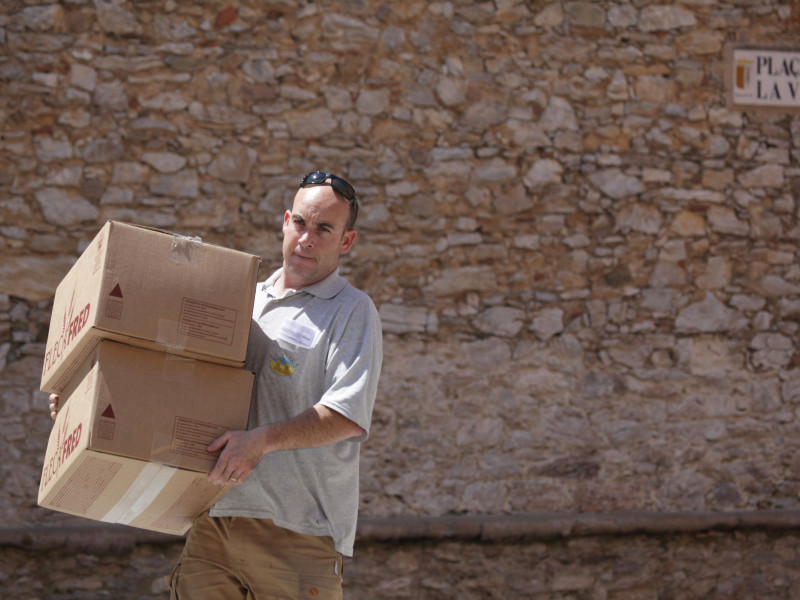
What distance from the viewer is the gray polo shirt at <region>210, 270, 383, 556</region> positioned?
2314 mm

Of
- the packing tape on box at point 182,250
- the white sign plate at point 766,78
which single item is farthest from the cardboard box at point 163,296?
the white sign plate at point 766,78

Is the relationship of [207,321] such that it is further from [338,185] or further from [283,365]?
[338,185]

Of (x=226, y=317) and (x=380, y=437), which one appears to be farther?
(x=380, y=437)

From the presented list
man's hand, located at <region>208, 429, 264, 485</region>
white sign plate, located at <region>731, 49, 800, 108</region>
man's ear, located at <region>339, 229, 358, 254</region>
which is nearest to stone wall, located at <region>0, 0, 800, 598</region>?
white sign plate, located at <region>731, 49, 800, 108</region>

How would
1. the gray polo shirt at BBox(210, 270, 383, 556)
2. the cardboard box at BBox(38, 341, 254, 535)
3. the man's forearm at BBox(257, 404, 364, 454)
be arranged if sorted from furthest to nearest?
the gray polo shirt at BBox(210, 270, 383, 556) → the man's forearm at BBox(257, 404, 364, 454) → the cardboard box at BBox(38, 341, 254, 535)

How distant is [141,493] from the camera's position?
219cm

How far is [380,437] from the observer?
485 centimetres

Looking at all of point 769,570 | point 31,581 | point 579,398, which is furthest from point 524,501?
point 31,581

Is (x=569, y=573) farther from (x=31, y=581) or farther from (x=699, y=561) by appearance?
(x=31, y=581)

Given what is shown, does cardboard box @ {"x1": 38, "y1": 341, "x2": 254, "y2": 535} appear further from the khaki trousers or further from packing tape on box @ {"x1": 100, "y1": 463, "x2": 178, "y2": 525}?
the khaki trousers

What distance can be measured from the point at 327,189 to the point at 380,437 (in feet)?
8.45

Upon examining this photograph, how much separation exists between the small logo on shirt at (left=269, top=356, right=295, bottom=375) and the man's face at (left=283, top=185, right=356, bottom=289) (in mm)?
209

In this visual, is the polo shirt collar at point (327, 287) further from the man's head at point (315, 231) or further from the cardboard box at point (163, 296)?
the cardboard box at point (163, 296)

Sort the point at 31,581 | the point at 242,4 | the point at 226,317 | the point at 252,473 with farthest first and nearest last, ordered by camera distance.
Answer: the point at 242,4, the point at 31,581, the point at 252,473, the point at 226,317
